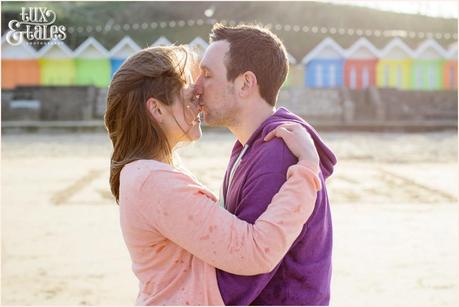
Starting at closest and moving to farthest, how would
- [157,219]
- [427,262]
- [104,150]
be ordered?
[157,219] < [427,262] < [104,150]

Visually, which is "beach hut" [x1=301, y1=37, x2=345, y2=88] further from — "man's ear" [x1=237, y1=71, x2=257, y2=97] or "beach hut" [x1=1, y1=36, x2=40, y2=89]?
"man's ear" [x1=237, y1=71, x2=257, y2=97]

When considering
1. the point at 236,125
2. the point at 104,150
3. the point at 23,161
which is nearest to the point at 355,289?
the point at 236,125

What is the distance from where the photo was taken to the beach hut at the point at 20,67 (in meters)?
32.8

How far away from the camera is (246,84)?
243cm

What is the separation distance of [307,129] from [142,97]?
513 millimetres

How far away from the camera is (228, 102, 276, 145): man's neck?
2.45 m

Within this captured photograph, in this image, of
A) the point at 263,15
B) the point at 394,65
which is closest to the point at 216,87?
the point at 394,65

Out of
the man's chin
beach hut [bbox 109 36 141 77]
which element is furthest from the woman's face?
beach hut [bbox 109 36 141 77]

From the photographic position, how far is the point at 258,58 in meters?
2.39

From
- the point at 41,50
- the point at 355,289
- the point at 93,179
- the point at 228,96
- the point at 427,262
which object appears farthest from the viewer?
the point at 41,50

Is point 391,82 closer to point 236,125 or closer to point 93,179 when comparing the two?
point 93,179

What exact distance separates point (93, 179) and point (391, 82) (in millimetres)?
24370

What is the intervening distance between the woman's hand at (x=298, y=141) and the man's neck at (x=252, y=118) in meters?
0.25

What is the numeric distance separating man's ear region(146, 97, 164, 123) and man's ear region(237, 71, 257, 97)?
31 centimetres
